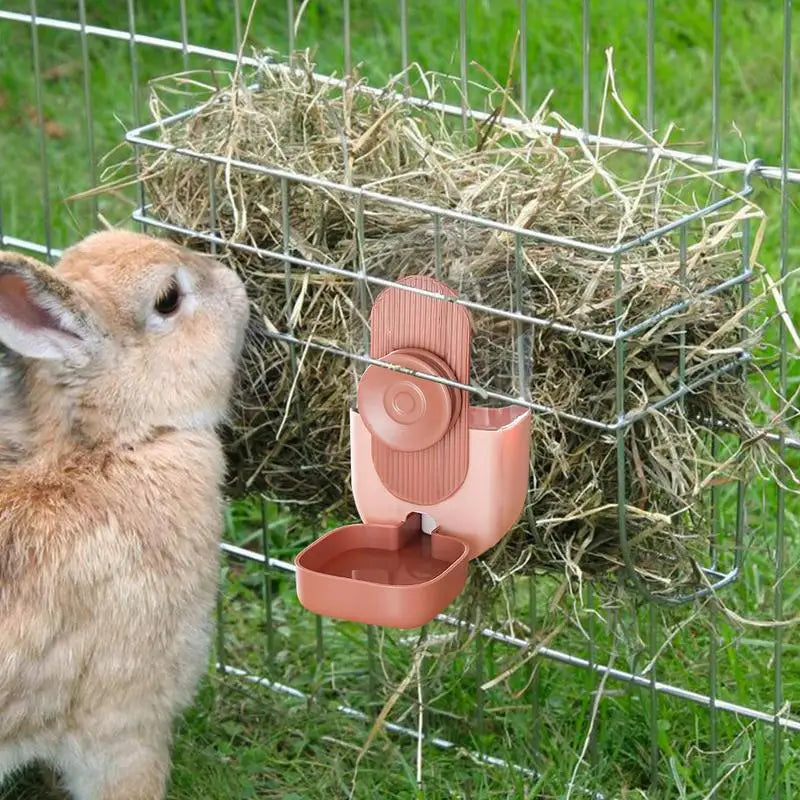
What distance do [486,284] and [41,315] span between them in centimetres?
72

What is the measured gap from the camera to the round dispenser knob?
8.64 feet

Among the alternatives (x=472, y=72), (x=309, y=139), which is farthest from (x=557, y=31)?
(x=309, y=139)

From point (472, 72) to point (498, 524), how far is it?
99.6 inches

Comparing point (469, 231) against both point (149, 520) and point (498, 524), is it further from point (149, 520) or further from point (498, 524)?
point (149, 520)

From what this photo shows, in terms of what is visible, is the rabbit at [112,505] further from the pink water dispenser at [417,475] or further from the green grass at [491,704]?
the green grass at [491,704]

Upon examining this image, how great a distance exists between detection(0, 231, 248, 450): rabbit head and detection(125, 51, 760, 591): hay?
0.28 ft

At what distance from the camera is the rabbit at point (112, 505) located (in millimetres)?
2734

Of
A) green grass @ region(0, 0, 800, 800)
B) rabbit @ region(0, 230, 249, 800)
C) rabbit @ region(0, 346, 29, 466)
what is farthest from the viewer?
green grass @ region(0, 0, 800, 800)

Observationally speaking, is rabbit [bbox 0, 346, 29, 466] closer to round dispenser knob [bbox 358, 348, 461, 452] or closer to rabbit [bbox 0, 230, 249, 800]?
rabbit [bbox 0, 230, 249, 800]

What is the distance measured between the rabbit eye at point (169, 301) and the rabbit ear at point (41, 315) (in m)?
0.14

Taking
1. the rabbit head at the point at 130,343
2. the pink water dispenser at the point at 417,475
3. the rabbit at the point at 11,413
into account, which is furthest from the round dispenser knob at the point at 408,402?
the rabbit at the point at 11,413

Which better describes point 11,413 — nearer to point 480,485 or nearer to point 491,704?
point 480,485

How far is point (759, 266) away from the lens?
9.01 ft

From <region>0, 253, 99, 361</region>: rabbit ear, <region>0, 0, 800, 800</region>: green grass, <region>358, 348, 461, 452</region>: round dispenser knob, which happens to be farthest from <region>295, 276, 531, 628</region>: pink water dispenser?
<region>0, 253, 99, 361</region>: rabbit ear
